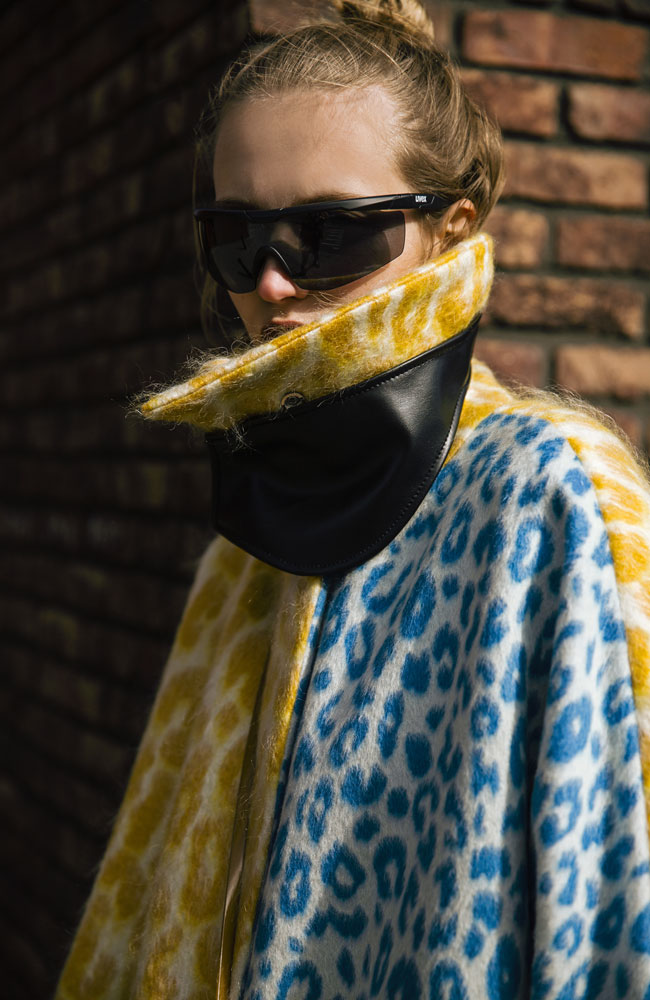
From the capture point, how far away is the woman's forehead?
99 centimetres

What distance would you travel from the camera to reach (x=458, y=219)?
3.71ft

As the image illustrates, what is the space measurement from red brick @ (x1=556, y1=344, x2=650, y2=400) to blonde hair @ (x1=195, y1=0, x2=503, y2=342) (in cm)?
45

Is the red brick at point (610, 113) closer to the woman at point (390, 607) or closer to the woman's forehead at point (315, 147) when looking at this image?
the woman at point (390, 607)

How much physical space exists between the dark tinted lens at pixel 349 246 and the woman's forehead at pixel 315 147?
1.4 inches

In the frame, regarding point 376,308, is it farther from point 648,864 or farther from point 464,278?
point 648,864

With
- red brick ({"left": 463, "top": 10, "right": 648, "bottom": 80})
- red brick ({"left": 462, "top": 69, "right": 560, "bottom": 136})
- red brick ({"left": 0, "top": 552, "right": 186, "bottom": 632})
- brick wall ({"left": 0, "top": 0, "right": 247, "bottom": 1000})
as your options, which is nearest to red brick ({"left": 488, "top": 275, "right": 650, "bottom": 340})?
red brick ({"left": 462, "top": 69, "right": 560, "bottom": 136})

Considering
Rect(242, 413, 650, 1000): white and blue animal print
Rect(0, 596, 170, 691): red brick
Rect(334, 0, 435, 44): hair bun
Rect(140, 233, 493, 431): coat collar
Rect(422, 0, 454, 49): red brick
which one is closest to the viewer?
Rect(242, 413, 650, 1000): white and blue animal print

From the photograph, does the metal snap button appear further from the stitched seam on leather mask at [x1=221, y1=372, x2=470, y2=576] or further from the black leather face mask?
the stitched seam on leather mask at [x1=221, y1=372, x2=470, y2=576]

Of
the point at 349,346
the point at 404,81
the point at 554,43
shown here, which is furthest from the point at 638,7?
the point at 349,346

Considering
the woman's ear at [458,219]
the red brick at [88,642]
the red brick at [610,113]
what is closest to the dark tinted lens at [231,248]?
the woman's ear at [458,219]

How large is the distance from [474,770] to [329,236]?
0.62 m

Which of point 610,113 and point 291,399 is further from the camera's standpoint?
point 610,113

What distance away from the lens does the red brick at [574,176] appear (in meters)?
1.56

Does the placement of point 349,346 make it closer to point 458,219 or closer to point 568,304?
point 458,219
